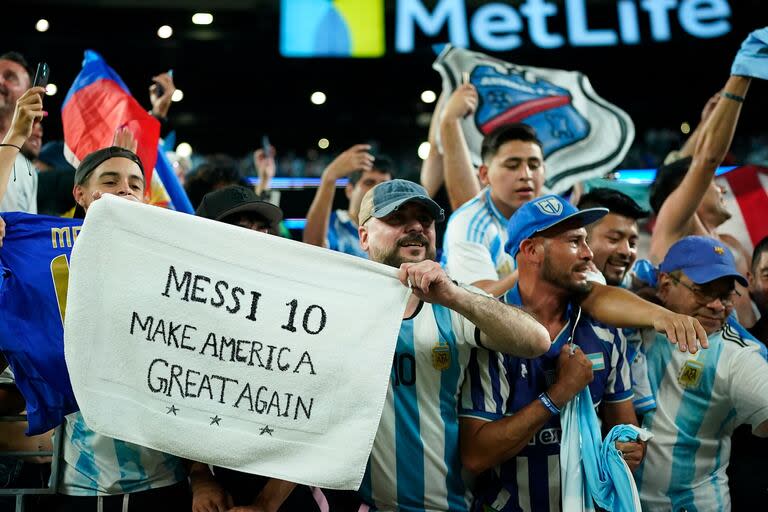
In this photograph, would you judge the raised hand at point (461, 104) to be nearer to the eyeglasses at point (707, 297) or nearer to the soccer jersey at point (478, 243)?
the soccer jersey at point (478, 243)

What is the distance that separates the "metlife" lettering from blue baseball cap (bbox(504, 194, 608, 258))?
8.34 metres

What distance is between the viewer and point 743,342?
3.44 meters

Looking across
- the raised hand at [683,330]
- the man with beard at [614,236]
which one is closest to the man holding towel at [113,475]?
the raised hand at [683,330]

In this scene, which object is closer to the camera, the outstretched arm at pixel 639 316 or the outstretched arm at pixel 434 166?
the outstretched arm at pixel 639 316

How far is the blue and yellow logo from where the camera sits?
11.8 meters

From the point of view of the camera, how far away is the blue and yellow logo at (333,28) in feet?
38.7

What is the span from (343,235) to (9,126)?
1.85 m

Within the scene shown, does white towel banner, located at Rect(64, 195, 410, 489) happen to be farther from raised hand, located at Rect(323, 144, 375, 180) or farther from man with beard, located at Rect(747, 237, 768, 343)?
man with beard, located at Rect(747, 237, 768, 343)

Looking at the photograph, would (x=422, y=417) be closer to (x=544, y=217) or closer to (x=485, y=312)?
(x=485, y=312)

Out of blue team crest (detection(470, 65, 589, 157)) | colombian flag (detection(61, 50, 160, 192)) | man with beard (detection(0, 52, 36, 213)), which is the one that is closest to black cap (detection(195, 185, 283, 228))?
colombian flag (detection(61, 50, 160, 192))

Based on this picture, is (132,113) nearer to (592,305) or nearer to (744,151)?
(592,305)

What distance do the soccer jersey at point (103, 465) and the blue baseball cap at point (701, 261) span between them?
1970 mm

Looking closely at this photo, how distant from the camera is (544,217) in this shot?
3.15 metres

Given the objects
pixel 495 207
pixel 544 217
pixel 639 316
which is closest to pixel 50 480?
pixel 544 217
